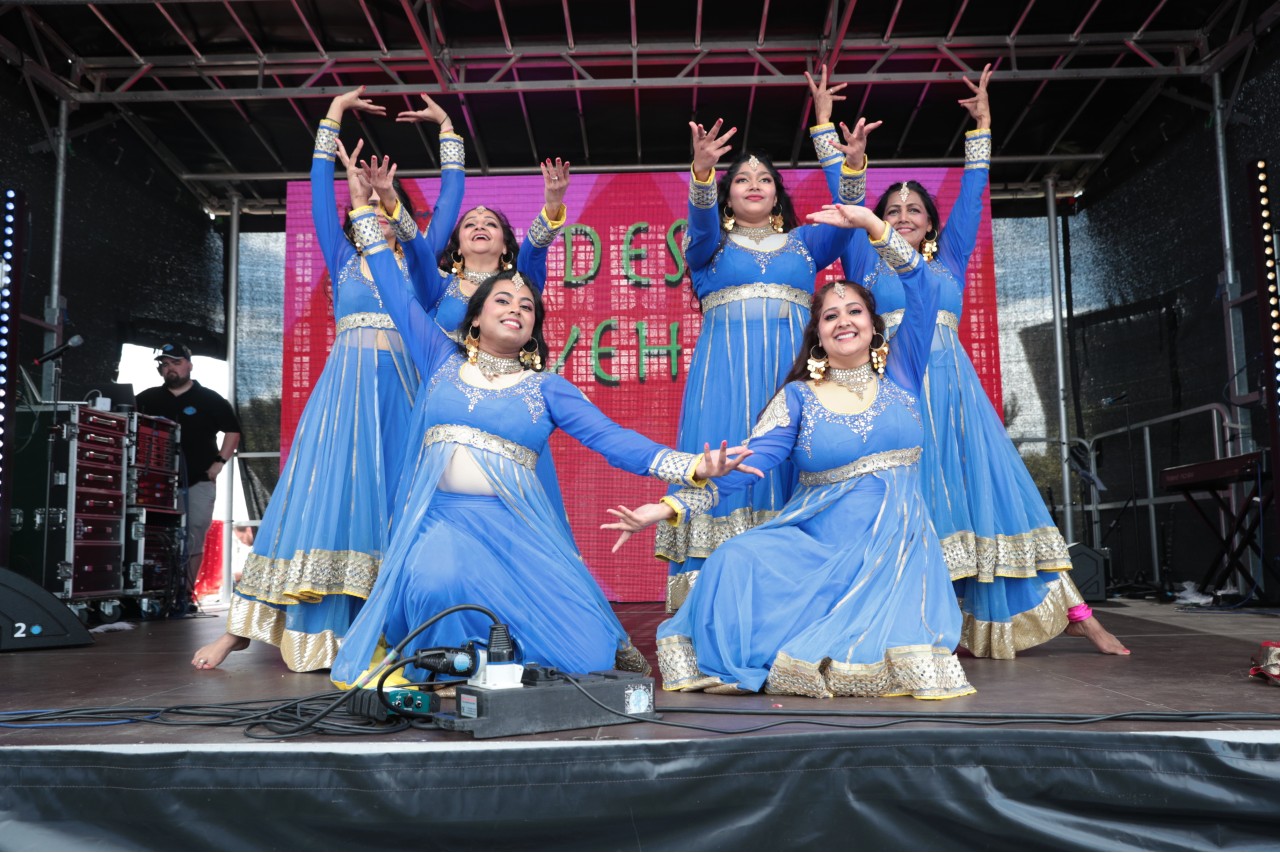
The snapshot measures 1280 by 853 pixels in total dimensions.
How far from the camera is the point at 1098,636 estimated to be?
130 inches

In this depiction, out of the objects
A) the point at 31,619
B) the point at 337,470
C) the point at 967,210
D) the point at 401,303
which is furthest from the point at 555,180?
the point at 31,619

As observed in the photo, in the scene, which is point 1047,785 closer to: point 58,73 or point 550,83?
point 550,83

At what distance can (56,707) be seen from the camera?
2.32 m

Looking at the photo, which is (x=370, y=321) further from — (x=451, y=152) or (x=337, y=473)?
(x=451, y=152)

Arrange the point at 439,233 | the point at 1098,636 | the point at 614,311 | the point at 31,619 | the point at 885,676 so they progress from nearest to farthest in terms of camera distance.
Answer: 1. the point at 885,676
2. the point at 1098,636
3. the point at 439,233
4. the point at 31,619
5. the point at 614,311

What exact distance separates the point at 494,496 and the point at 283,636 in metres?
0.99

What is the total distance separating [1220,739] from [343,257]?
2876mm

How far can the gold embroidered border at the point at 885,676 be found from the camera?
7.50 feet

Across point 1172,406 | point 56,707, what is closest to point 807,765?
point 56,707

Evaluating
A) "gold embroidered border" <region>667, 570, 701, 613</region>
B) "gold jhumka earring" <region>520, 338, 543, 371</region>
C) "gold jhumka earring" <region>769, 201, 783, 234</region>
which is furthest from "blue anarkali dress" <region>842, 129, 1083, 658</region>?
"gold jhumka earring" <region>520, 338, 543, 371</region>

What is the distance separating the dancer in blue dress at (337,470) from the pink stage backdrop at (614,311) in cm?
345

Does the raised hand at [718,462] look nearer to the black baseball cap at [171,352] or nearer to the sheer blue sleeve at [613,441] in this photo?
the sheer blue sleeve at [613,441]

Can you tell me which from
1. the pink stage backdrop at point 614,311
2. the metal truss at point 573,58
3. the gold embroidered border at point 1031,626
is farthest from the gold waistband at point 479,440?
the pink stage backdrop at point 614,311

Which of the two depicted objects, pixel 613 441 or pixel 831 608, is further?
pixel 613 441
